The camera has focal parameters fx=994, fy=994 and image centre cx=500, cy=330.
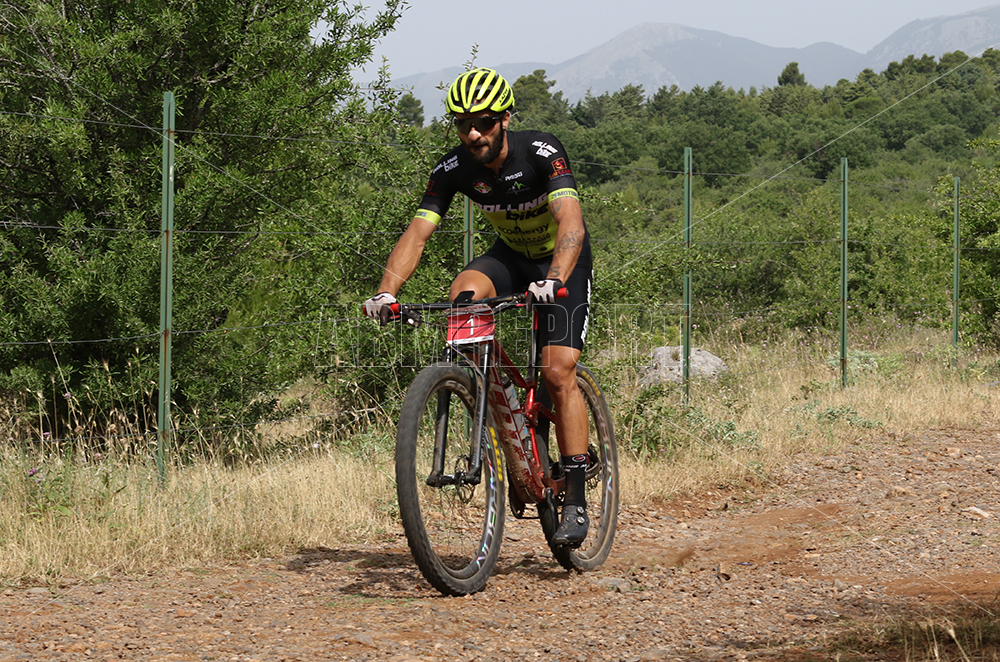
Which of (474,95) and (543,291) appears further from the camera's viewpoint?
(474,95)

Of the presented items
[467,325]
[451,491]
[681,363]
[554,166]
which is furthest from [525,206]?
[681,363]

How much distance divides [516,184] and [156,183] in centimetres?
403

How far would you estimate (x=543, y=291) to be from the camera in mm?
4012

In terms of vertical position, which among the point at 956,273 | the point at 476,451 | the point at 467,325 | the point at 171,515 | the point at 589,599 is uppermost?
the point at 956,273

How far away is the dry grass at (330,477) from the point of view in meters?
4.79

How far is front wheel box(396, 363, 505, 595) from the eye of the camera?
3900 mm

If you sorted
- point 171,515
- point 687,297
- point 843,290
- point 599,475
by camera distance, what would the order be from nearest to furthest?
point 171,515 → point 599,475 → point 687,297 → point 843,290

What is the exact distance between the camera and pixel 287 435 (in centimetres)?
900

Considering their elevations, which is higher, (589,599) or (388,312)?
(388,312)

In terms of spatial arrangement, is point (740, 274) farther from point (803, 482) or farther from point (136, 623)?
point (136, 623)

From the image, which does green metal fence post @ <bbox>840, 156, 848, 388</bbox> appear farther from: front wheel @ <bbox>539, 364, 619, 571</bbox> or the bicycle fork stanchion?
the bicycle fork stanchion

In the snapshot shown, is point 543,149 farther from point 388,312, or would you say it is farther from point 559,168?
point 388,312

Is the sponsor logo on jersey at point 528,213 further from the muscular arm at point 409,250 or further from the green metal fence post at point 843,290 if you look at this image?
the green metal fence post at point 843,290

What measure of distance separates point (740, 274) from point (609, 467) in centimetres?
1745
